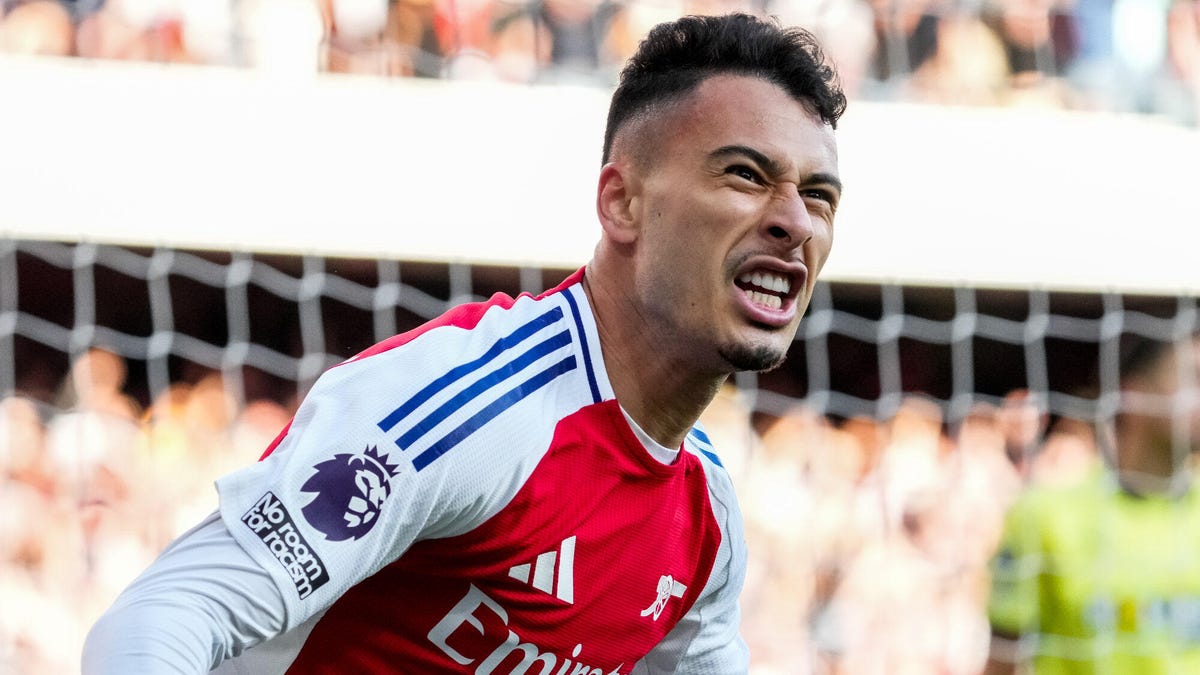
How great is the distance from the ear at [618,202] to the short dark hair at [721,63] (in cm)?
7

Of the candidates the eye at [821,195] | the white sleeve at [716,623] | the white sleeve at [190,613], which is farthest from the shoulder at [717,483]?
the white sleeve at [190,613]

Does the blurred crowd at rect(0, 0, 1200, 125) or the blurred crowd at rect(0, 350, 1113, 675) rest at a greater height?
the blurred crowd at rect(0, 0, 1200, 125)

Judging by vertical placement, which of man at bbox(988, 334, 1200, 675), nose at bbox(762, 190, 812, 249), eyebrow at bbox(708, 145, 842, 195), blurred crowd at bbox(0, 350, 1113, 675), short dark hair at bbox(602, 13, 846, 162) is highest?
short dark hair at bbox(602, 13, 846, 162)

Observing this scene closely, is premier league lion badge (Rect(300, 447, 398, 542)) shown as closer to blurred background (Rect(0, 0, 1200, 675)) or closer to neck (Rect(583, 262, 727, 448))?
neck (Rect(583, 262, 727, 448))

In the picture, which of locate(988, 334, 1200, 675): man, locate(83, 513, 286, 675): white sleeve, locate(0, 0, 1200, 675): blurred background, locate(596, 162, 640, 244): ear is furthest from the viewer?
locate(0, 0, 1200, 675): blurred background

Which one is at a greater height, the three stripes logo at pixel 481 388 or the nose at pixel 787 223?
the nose at pixel 787 223

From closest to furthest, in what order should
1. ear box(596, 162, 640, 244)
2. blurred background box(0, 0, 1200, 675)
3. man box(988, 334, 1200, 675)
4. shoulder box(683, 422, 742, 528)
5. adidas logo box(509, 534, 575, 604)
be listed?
1. adidas logo box(509, 534, 575, 604)
2. ear box(596, 162, 640, 244)
3. shoulder box(683, 422, 742, 528)
4. man box(988, 334, 1200, 675)
5. blurred background box(0, 0, 1200, 675)

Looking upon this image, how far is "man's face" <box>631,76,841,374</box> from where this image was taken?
6.56 ft

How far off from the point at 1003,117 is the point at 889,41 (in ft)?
1.91

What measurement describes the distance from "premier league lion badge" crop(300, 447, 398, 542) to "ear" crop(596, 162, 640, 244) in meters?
0.62

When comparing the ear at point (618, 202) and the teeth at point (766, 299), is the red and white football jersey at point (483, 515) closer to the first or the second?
the ear at point (618, 202)

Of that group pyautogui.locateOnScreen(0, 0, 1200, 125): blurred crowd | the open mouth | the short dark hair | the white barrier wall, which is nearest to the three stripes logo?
the open mouth

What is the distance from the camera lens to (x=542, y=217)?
6.19m

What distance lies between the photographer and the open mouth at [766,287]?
2.01m
